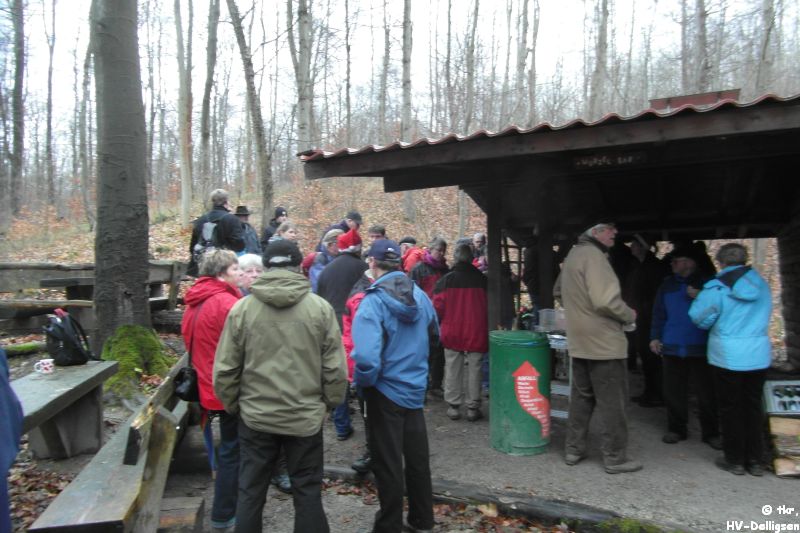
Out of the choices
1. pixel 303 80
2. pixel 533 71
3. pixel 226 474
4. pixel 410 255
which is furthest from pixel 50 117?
pixel 226 474

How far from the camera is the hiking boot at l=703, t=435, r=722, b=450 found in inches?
212

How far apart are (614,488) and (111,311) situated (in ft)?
18.4

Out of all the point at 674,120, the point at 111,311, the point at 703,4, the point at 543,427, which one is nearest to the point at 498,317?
the point at 543,427

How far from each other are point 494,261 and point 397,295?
2.81m

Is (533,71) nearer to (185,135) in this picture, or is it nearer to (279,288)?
(185,135)

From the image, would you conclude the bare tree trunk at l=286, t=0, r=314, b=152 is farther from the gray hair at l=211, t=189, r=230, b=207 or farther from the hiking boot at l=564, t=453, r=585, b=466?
the hiking boot at l=564, t=453, r=585, b=466

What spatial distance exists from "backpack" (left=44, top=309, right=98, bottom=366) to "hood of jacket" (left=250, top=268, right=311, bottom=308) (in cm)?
233

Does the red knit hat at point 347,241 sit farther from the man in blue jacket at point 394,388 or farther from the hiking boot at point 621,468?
the hiking boot at point 621,468

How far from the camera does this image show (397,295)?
3.91 m

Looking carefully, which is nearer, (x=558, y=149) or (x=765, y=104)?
(x=765, y=104)

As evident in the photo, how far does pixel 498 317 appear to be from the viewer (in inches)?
253

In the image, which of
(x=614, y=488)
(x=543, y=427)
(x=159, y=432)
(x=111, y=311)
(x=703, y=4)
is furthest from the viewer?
(x=703, y=4)

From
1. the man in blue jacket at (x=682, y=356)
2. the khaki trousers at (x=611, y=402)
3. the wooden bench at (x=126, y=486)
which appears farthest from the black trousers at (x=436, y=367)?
the wooden bench at (x=126, y=486)

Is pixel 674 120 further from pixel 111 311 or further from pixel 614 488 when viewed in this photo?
pixel 111 311
